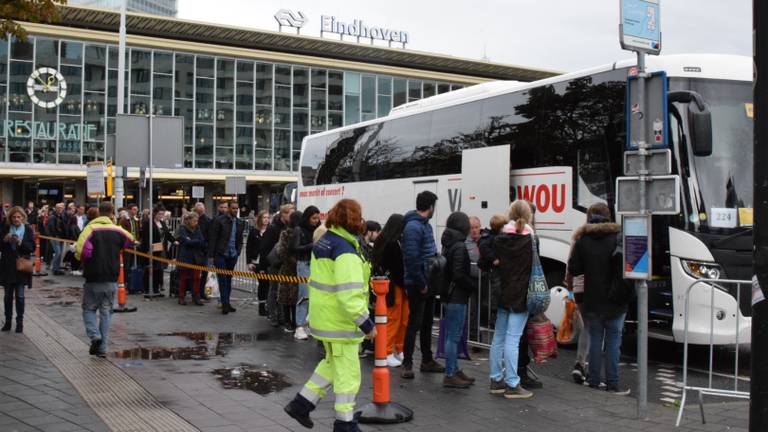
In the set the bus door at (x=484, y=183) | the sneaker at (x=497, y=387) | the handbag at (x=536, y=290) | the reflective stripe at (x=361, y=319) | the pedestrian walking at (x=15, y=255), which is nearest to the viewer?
the reflective stripe at (x=361, y=319)

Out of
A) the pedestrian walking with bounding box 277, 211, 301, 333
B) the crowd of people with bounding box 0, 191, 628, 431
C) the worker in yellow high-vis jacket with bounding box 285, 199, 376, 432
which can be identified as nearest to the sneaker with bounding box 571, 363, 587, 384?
the crowd of people with bounding box 0, 191, 628, 431

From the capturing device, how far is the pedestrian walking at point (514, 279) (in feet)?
24.7

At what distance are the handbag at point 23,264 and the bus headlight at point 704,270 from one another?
8.98 meters

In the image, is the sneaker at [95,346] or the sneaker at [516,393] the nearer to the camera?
the sneaker at [516,393]

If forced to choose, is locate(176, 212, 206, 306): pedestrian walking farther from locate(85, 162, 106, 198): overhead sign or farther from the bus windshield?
the bus windshield

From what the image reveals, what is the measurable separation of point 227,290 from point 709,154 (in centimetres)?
822

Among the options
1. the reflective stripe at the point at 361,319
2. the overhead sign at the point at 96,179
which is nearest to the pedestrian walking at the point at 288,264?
the reflective stripe at the point at 361,319

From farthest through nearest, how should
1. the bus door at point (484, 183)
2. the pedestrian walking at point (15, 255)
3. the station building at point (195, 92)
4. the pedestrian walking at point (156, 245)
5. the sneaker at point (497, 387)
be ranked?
1. the station building at point (195, 92)
2. the pedestrian walking at point (156, 245)
3. the bus door at point (484, 183)
4. the pedestrian walking at point (15, 255)
5. the sneaker at point (497, 387)

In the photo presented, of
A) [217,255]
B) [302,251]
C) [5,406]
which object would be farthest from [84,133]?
[5,406]

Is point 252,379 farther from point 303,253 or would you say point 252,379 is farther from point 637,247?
point 637,247

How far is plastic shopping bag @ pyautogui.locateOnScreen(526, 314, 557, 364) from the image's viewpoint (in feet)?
25.9

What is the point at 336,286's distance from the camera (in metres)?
5.63

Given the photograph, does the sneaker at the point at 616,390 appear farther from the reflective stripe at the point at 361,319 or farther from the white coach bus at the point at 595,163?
the reflective stripe at the point at 361,319

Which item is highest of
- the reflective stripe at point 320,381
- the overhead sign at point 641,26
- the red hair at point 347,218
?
the overhead sign at point 641,26
